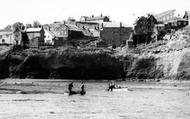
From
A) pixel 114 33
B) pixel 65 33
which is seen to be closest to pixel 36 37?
pixel 65 33

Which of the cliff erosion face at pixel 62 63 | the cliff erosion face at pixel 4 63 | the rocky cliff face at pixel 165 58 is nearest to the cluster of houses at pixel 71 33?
the cliff erosion face at pixel 4 63

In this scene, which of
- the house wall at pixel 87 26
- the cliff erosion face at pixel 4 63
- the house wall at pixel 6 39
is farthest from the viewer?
the house wall at pixel 87 26

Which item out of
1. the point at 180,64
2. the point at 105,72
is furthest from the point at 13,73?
the point at 180,64

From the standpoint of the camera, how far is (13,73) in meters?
137

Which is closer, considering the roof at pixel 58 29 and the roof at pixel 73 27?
the roof at pixel 58 29

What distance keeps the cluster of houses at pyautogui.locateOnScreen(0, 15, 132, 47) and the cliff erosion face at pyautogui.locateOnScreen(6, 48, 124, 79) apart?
1831cm

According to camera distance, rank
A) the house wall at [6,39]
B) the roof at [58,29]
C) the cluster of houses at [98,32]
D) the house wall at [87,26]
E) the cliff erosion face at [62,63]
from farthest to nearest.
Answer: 1. the house wall at [87,26]
2. the house wall at [6,39]
3. the roof at [58,29]
4. the cluster of houses at [98,32]
5. the cliff erosion face at [62,63]

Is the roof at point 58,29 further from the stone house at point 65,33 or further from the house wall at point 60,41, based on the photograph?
the house wall at point 60,41

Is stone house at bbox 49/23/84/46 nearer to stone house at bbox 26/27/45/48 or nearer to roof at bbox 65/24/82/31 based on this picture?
Result: roof at bbox 65/24/82/31

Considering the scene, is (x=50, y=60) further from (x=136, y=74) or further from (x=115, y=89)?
(x=115, y=89)

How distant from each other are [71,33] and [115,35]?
21.1 metres

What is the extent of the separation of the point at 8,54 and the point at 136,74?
136 ft

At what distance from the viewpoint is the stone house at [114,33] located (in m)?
177

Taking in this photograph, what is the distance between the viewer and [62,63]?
452 feet
